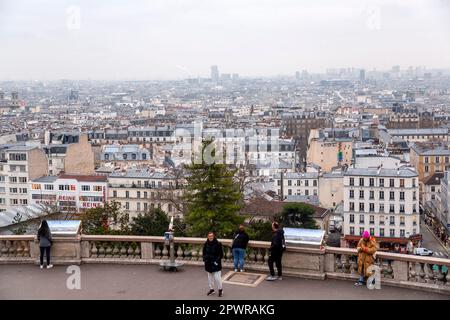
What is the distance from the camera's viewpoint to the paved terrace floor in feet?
37.1

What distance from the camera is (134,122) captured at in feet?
399

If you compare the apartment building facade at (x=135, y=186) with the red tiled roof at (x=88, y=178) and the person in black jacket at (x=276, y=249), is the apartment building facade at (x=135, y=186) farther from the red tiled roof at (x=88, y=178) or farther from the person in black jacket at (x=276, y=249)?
the person in black jacket at (x=276, y=249)

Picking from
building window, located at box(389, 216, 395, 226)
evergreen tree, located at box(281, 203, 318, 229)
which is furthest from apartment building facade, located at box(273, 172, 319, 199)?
evergreen tree, located at box(281, 203, 318, 229)

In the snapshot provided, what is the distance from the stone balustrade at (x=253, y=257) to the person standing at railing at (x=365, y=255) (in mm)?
204

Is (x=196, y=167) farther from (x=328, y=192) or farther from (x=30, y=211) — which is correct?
(x=328, y=192)

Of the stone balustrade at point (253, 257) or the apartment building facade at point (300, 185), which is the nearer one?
the stone balustrade at point (253, 257)

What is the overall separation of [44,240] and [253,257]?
11.9 feet

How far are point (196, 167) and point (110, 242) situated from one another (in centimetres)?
935

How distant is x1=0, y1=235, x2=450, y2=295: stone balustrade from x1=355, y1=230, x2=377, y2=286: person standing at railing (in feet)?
0.67

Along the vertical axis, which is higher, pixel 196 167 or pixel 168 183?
pixel 196 167

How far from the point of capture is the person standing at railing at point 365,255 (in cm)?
1161

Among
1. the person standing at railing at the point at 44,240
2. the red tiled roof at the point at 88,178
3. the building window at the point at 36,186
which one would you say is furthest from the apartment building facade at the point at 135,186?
the person standing at railing at the point at 44,240

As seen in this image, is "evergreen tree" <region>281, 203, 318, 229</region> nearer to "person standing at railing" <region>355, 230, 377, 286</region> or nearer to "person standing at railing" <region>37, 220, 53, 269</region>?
"person standing at railing" <region>37, 220, 53, 269</region>
